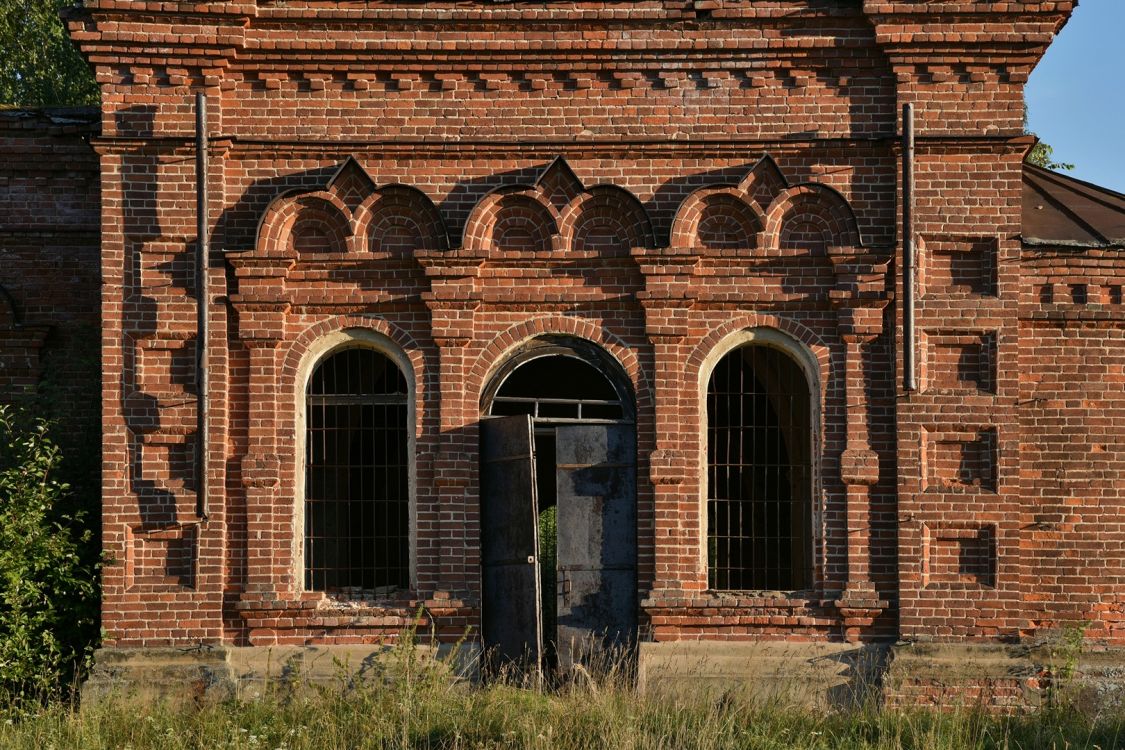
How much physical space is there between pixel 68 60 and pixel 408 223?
44.0ft

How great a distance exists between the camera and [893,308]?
10.8 m

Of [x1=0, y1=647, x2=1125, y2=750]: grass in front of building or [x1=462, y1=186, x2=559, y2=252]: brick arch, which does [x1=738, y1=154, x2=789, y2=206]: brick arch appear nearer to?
[x1=462, y1=186, x2=559, y2=252]: brick arch

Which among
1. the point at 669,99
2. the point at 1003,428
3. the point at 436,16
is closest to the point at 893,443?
the point at 1003,428

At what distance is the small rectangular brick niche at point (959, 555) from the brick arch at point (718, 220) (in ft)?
8.64

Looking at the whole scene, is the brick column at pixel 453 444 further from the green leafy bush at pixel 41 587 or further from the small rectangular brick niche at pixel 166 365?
the green leafy bush at pixel 41 587

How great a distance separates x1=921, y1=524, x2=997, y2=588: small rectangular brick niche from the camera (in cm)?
1059

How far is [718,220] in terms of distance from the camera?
10.9 m

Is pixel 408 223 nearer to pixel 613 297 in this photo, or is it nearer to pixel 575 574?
pixel 613 297

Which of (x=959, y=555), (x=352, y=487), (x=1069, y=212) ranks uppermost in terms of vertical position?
(x=1069, y=212)

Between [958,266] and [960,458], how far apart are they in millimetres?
1477

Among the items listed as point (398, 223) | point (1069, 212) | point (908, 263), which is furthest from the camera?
point (1069, 212)

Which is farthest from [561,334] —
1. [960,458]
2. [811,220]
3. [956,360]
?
[960,458]

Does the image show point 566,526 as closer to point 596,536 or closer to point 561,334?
point 596,536

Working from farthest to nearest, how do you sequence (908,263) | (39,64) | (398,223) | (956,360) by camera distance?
(39,64)
(398,223)
(956,360)
(908,263)
